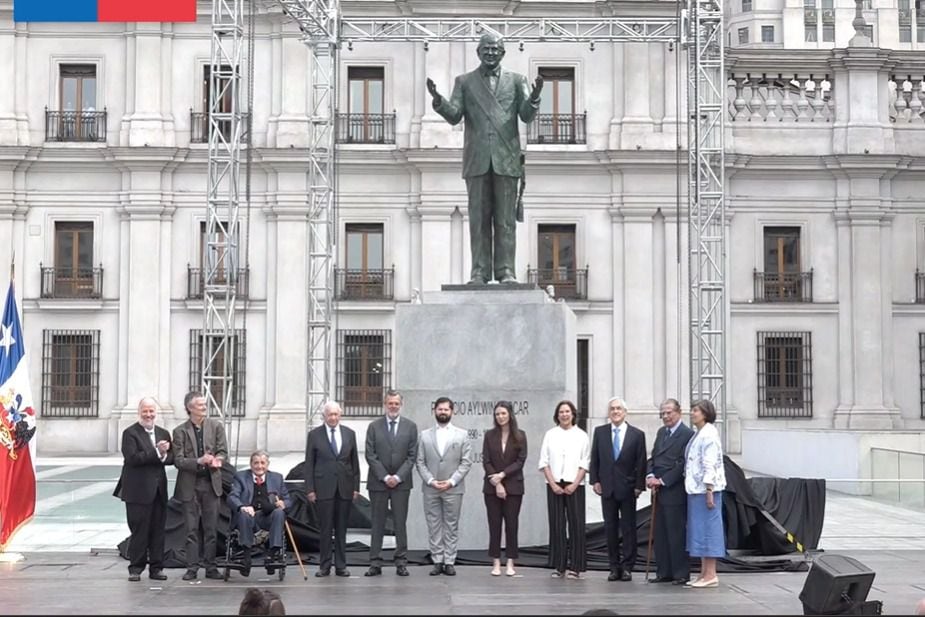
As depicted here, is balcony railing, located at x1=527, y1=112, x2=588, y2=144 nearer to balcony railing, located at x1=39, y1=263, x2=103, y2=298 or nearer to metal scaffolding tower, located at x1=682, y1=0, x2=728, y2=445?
metal scaffolding tower, located at x1=682, y1=0, x2=728, y2=445

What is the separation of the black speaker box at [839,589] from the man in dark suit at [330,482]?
433 cm

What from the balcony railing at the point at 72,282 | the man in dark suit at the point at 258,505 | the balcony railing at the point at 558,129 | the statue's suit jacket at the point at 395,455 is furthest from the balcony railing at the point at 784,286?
the man in dark suit at the point at 258,505

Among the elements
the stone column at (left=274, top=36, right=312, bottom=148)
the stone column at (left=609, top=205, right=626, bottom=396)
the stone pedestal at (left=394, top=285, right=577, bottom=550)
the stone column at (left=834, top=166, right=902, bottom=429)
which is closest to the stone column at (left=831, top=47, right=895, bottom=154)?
the stone column at (left=834, top=166, right=902, bottom=429)

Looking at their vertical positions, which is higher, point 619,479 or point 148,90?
point 148,90

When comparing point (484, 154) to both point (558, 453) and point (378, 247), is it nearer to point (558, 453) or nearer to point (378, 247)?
point (558, 453)

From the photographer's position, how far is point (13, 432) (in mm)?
13797

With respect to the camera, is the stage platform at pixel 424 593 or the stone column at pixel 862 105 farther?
the stone column at pixel 862 105

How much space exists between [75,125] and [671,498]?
2329cm

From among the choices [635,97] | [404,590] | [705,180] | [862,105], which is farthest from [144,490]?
[862,105]

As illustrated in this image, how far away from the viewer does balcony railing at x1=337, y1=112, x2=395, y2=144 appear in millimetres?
32031

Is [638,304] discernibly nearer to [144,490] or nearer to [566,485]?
[566,485]

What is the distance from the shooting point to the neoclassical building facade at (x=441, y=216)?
31.3 meters

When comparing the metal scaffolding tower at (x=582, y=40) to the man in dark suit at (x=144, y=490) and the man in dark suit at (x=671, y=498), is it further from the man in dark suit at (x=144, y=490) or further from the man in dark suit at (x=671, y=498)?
the man in dark suit at (x=671, y=498)

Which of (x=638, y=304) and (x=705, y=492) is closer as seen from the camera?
(x=705, y=492)
